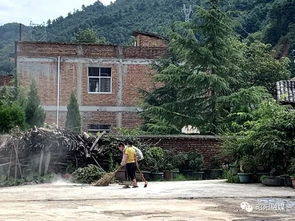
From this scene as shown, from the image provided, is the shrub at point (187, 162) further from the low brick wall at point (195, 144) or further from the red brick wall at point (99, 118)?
the red brick wall at point (99, 118)

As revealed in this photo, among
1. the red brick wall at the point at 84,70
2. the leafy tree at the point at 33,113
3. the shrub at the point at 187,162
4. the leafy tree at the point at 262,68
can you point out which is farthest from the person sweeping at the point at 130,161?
the red brick wall at the point at 84,70

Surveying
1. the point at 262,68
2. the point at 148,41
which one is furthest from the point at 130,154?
the point at 148,41

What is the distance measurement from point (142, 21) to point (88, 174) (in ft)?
160

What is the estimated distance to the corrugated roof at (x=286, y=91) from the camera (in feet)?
94.8

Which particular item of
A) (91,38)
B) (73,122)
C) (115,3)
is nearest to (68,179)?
(73,122)

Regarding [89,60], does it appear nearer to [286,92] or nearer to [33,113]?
[33,113]

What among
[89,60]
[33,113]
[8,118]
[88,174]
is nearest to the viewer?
[88,174]

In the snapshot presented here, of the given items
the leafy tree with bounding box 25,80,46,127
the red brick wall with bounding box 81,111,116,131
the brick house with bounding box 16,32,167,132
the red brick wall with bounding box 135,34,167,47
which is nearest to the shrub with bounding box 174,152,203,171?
the leafy tree with bounding box 25,80,46,127

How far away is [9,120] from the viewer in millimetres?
24719

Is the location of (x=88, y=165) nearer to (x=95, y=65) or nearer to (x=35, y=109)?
(x=35, y=109)

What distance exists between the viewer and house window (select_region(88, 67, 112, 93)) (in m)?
39.2

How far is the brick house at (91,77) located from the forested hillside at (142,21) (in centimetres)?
776

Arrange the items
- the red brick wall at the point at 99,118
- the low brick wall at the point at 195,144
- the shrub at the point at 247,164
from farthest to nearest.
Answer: the red brick wall at the point at 99,118, the low brick wall at the point at 195,144, the shrub at the point at 247,164

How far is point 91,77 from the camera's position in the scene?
39125mm
